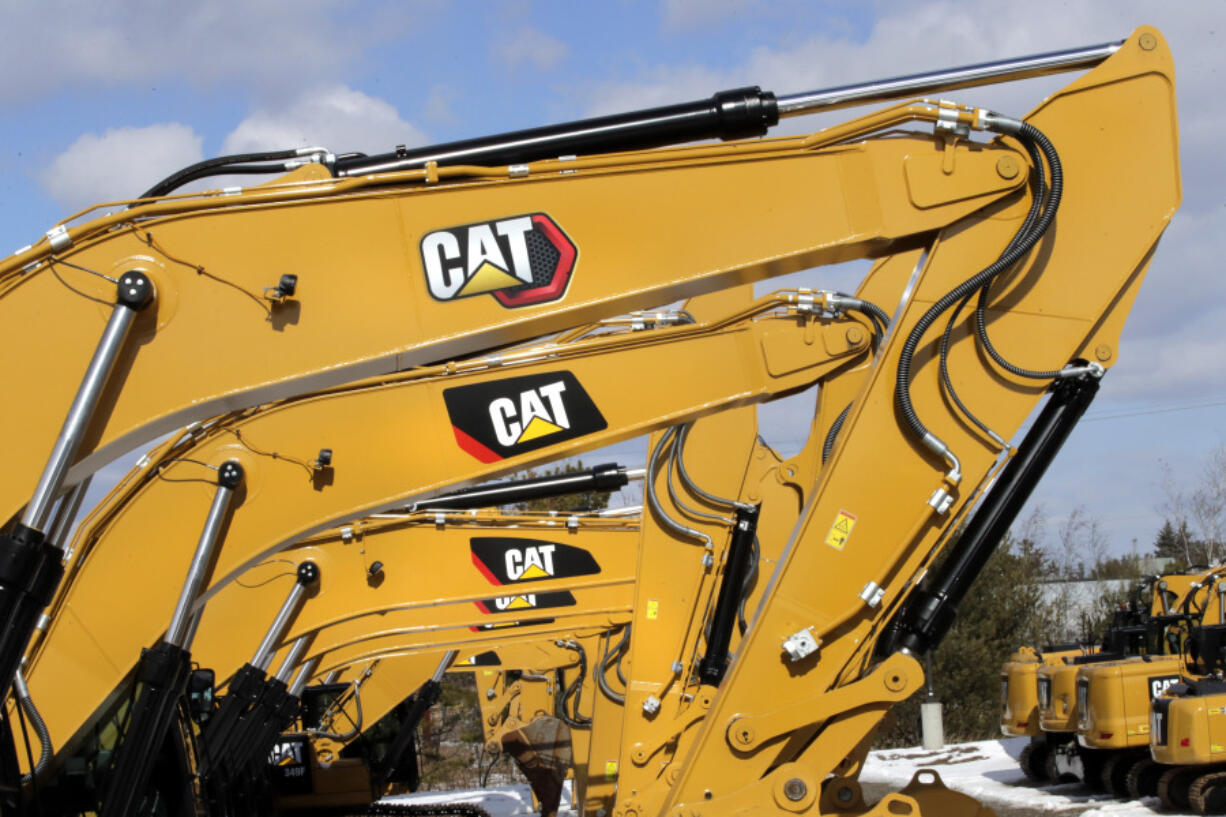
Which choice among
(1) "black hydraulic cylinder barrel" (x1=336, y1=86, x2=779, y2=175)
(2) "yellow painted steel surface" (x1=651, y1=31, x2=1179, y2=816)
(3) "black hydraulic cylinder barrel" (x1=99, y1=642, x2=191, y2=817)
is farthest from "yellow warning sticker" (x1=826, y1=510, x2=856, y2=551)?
(3) "black hydraulic cylinder barrel" (x1=99, y1=642, x2=191, y2=817)

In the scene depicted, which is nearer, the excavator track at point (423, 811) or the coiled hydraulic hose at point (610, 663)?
the coiled hydraulic hose at point (610, 663)

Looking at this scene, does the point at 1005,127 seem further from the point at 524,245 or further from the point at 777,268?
the point at 524,245

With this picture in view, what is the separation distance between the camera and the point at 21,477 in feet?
15.9

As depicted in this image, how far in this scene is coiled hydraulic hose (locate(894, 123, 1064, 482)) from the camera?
5.94 metres

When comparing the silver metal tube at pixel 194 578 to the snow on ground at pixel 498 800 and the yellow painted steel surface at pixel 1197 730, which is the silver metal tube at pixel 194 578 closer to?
the yellow painted steel surface at pixel 1197 730

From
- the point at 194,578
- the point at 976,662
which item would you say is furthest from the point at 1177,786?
the point at 976,662

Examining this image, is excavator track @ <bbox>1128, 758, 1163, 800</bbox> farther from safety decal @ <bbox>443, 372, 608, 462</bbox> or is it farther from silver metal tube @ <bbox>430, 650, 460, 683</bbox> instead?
safety decal @ <bbox>443, 372, 608, 462</bbox>

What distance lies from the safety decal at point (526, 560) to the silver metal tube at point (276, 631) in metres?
1.96

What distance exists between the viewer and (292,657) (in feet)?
41.7

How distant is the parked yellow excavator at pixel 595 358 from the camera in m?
5.21

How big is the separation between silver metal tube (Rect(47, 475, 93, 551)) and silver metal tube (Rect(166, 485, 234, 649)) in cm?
213

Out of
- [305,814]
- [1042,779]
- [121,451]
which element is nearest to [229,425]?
[121,451]

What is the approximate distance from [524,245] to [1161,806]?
13.9m

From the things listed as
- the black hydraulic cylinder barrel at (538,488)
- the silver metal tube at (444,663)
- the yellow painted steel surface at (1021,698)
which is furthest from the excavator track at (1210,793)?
the silver metal tube at (444,663)
